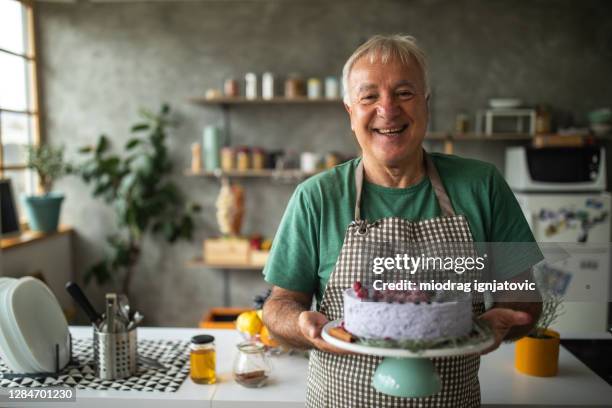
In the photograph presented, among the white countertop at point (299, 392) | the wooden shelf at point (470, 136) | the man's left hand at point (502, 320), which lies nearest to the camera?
the man's left hand at point (502, 320)

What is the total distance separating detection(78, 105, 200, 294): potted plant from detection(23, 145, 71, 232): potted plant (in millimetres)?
244

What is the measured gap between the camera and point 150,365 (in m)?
1.68

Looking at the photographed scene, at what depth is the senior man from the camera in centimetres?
121

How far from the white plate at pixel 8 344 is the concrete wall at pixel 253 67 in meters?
2.80

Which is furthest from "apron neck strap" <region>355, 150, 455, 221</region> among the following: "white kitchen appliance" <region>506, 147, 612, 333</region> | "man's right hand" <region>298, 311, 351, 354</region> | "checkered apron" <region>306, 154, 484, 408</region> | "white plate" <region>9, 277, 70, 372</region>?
"white kitchen appliance" <region>506, 147, 612, 333</region>

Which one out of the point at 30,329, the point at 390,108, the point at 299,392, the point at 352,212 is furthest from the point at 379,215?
the point at 30,329

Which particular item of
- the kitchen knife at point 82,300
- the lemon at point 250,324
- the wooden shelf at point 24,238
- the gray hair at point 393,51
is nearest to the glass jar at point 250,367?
the lemon at point 250,324

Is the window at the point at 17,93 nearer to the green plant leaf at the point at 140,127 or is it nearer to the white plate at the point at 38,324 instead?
the green plant leaf at the point at 140,127

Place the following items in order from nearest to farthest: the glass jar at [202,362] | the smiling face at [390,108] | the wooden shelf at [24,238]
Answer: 1. the smiling face at [390,108]
2. the glass jar at [202,362]
3. the wooden shelf at [24,238]

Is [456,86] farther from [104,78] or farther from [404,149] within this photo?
[404,149]

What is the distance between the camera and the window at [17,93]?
3.80 meters

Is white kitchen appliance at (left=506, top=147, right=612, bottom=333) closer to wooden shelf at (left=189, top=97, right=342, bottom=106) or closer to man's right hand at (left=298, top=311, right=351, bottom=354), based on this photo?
wooden shelf at (left=189, top=97, right=342, bottom=106)

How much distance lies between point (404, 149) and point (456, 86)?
314 cm

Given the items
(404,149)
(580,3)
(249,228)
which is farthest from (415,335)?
(580,3)
